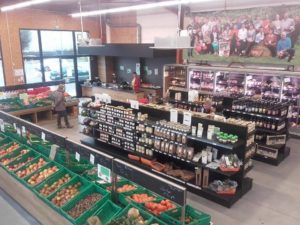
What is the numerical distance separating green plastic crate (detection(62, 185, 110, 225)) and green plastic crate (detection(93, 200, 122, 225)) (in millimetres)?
71

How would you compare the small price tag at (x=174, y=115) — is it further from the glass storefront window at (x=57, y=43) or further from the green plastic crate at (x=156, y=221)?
the glass storefront window at (x=57, y=43)

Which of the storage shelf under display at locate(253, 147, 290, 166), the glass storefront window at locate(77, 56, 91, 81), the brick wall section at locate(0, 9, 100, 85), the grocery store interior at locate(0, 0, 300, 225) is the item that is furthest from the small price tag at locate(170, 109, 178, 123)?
the glass storefront window at locate(77, 56, 91, 81)

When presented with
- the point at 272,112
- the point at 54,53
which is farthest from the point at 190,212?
the point at 54,53

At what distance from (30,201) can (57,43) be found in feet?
37.3

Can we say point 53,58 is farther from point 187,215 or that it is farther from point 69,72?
point 187,215

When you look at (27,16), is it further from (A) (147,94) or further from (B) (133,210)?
(B) (133,210)

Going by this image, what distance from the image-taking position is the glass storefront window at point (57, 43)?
13.8 metres

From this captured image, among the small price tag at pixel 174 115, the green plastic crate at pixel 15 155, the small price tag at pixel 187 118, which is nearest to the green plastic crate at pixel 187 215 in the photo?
the small price tag at pixel 187 118

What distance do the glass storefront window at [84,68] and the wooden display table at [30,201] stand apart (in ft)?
35.2

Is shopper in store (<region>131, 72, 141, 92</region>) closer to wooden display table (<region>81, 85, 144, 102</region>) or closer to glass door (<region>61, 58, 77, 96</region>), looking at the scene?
wooden display table (<region>81, 85, 144, 102</region>)

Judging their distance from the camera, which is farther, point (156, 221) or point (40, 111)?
point (40, 111)

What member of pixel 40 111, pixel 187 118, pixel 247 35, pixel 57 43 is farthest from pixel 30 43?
pixel 187 118

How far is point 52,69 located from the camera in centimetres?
1443

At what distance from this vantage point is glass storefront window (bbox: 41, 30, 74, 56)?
13836 millimetres
